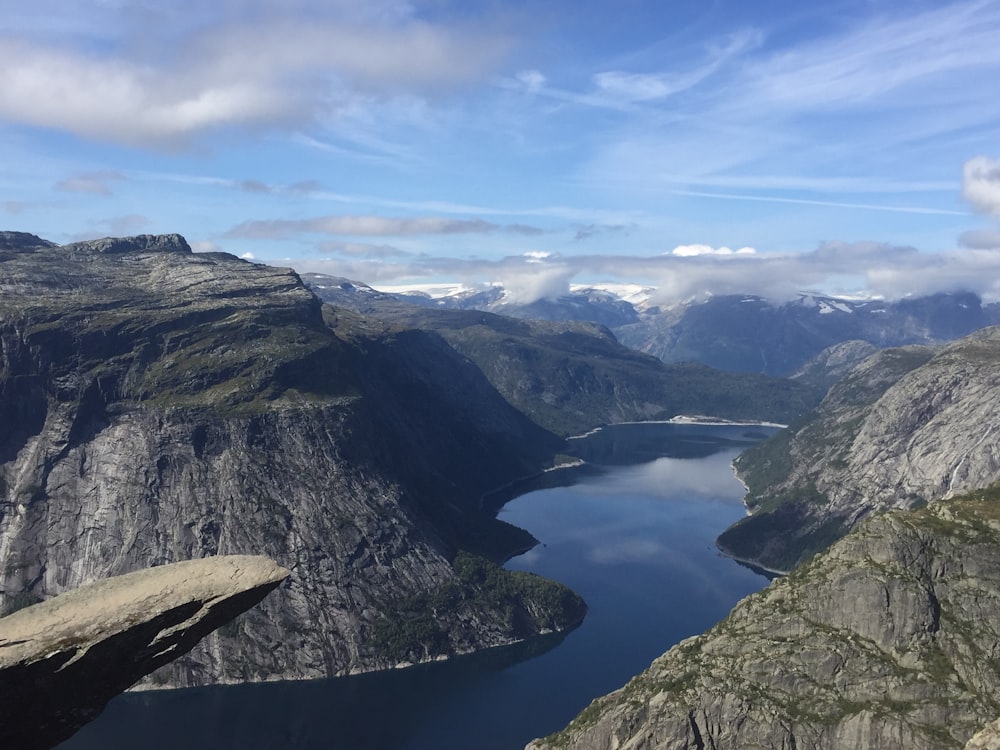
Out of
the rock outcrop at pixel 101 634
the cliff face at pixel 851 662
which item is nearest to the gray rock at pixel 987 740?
the rock outcrop at pixel 101 634

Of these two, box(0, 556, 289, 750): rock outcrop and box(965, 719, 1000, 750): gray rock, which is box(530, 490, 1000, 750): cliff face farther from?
box(0, 556, 289, 750): rock outcrop

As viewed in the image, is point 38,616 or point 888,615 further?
point 888,615

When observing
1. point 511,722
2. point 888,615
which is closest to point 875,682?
point 888,615

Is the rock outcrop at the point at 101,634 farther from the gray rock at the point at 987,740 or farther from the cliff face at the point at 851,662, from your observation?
the cliff face at the point at 851,662

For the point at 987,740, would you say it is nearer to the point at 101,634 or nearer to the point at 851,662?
the point at 101,634

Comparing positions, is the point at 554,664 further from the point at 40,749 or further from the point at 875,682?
the point at 40,749
